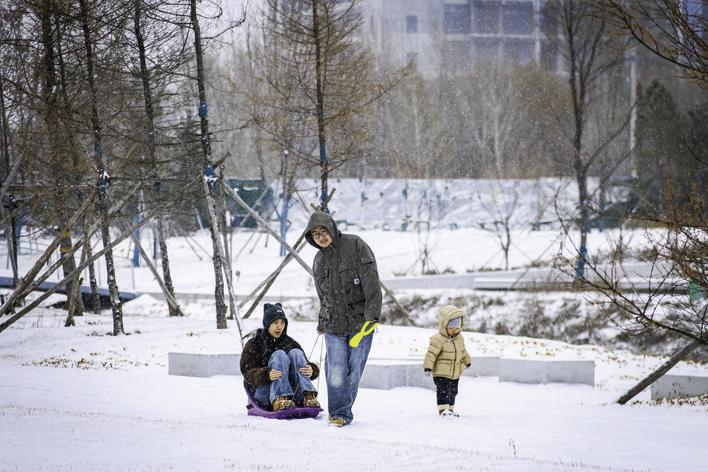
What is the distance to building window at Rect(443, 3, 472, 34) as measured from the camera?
213ft

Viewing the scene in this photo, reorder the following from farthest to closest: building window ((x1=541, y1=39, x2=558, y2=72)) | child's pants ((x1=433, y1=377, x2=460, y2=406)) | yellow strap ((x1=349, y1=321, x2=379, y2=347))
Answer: building window ((x1=541, y1=39, x2=558, y2=72)) → child's pants ((x1=433, y1=377, x2=460, y2=406)) → yellow strap ((x1=349, y1=321, x2=379, y2=347))

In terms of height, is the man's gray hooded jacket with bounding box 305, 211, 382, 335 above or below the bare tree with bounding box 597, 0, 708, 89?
below

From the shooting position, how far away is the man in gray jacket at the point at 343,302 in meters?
7.43

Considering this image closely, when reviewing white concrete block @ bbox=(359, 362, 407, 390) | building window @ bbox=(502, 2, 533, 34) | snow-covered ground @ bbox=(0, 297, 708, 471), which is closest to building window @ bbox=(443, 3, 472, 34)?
building window @ bbox=(502, 2, 533, 34)

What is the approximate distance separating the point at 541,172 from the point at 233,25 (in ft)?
99.5

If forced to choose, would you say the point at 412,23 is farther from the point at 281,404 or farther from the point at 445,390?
the point at 281,404

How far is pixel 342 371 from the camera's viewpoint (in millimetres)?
7500

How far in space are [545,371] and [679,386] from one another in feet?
6.24

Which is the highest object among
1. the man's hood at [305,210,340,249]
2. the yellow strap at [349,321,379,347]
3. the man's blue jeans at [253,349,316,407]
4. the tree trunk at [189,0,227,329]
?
the tree trunk at [189,0,227,329]

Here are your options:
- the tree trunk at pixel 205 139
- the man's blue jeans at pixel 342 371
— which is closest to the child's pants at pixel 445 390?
the man's blue jeans at pixel 342 371

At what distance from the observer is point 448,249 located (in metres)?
36.1

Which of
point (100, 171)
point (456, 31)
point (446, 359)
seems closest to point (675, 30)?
point (446, 359)

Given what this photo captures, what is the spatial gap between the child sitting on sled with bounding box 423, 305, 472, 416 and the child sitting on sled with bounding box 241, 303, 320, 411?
1.28m

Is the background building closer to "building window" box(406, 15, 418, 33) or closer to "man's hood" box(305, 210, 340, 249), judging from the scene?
"building window" box(406, 15, 418, 33)
